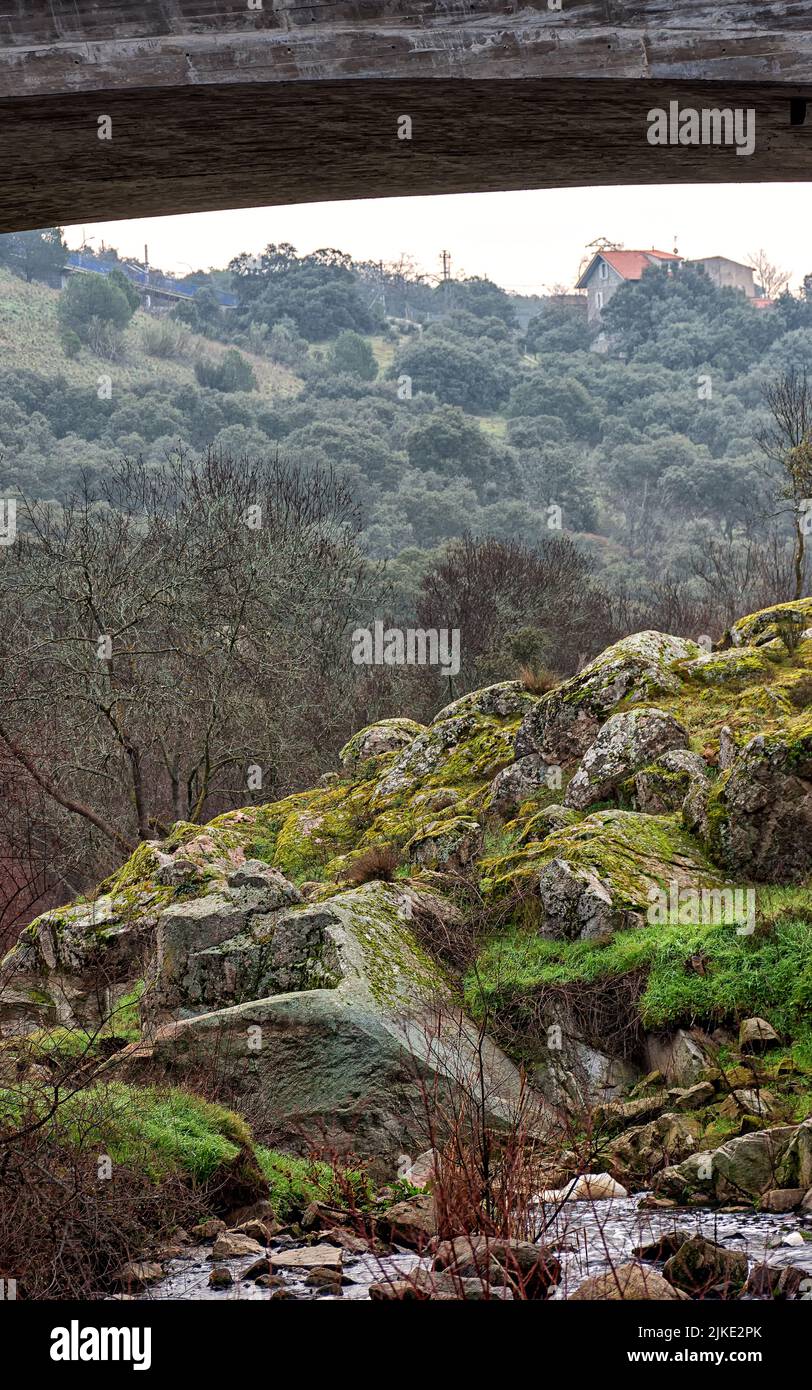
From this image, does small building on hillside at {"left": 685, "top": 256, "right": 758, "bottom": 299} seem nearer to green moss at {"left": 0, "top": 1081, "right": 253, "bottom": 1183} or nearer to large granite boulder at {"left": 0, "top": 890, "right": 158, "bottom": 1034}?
large granite boulder at {"left": 0, "top": 890, "right": 158, "bottom": 1034}

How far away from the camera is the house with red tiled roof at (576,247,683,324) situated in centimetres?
8231

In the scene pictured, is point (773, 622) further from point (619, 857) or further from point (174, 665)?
point (174, 665)

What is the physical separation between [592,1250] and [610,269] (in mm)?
84961

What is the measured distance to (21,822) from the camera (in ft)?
66.2

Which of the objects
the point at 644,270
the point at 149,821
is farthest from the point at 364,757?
the point at 644,270

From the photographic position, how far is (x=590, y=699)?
41.9 feet

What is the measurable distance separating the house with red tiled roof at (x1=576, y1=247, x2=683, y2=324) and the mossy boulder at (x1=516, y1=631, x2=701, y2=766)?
7216 centimetres

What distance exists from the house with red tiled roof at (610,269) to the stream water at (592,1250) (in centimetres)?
8011

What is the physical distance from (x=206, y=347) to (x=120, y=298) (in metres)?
5.46

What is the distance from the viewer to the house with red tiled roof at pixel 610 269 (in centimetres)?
8231

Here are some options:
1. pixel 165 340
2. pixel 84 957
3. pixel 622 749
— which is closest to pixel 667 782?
pixel 622 749

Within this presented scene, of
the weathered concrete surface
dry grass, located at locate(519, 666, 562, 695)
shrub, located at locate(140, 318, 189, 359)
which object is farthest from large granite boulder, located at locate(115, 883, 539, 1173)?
shrub, located at locate(140, 318, 189, 359)

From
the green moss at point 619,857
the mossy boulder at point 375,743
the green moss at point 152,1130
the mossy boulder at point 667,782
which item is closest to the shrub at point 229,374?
the mossy boulder at point 375,743
